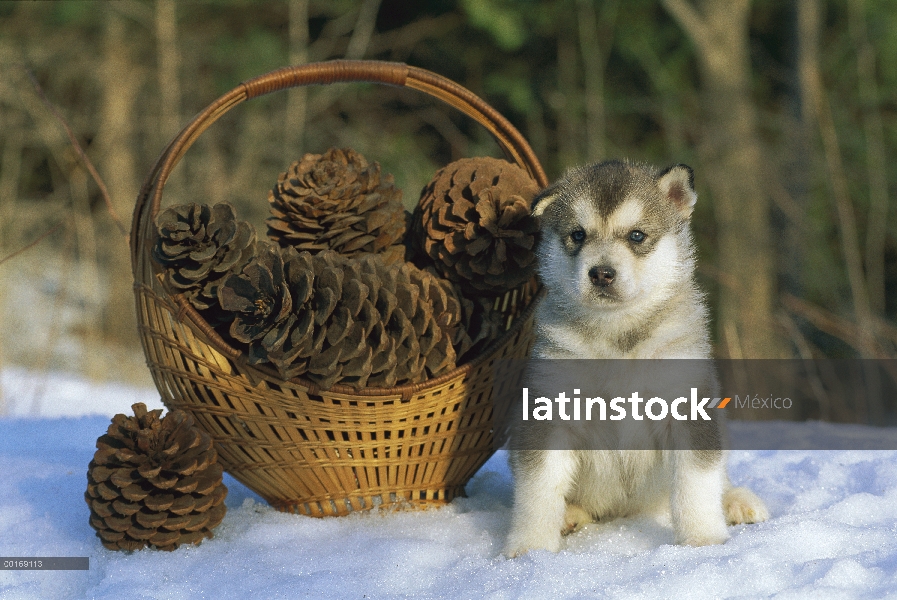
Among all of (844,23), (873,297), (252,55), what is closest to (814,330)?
(873,297)

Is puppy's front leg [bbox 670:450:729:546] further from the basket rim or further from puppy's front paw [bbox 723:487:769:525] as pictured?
the basket rim

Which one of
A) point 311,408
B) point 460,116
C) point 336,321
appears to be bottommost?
point 311,408

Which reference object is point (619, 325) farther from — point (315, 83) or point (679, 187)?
point (315, 83)

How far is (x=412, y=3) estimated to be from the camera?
10062 mm

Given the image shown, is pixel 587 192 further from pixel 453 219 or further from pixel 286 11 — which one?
pixel 286 11

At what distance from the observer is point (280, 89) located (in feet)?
9.44

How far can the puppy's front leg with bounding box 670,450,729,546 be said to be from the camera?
2438mm

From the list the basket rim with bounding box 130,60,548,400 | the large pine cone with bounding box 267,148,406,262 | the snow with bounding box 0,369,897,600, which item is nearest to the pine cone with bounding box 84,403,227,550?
the snow with bounding box 0,369,897,600

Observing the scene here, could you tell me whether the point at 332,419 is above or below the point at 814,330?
below

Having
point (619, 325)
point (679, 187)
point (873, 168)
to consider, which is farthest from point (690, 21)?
point (619, 325)

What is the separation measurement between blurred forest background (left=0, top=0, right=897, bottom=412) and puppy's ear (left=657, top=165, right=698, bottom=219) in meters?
4.66

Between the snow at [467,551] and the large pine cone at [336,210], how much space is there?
956mm

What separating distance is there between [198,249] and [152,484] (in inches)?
28.6

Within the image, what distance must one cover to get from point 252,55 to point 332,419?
690 centimetres
